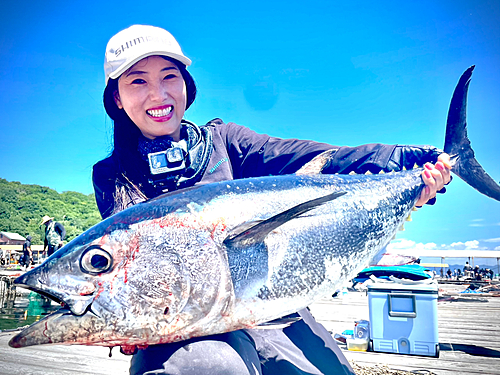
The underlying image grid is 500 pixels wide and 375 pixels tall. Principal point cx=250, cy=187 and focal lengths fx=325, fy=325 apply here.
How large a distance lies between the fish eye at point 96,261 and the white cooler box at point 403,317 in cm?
326

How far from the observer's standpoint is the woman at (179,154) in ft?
6.49

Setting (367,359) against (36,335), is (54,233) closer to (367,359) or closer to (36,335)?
(367,359)

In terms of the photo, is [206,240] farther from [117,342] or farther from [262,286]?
[117,342]

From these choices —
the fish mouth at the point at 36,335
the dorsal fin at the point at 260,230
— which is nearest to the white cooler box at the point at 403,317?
the dorsal fin at the point at 260,230

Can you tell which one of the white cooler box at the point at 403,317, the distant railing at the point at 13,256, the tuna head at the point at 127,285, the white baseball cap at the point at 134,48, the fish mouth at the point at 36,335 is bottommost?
the distant railing at the point at 13,256

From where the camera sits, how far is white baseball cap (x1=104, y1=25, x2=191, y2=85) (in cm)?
192

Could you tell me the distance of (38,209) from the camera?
75.3 metres

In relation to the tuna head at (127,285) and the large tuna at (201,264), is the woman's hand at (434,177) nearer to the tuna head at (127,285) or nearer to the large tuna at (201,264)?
the large tuna at (201,264)

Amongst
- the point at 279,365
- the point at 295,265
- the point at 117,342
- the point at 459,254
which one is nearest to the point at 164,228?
the point at 117,342

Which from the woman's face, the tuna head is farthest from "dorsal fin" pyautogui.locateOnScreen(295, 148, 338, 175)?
the tuna head

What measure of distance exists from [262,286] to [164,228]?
18.2 inches

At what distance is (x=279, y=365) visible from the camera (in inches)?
74.4

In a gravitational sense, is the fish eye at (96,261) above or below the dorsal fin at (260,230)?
below

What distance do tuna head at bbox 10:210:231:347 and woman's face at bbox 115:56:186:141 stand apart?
3.26 ft
